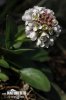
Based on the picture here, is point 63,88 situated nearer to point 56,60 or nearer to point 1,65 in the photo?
point 56,60

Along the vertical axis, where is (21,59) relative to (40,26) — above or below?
below

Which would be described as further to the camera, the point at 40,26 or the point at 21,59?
the point at 21,59

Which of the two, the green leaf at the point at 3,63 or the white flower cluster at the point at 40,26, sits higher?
the white flower cluster at the point at 40,26

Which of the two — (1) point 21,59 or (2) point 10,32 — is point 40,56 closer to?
(1) point 21,59

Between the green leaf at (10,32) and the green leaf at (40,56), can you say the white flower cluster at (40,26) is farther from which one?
the green leaf at (40,56)

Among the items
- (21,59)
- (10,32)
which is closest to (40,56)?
(21,59)

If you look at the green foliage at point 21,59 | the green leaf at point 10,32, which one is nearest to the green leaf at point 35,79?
the green foliage at point 21,59
